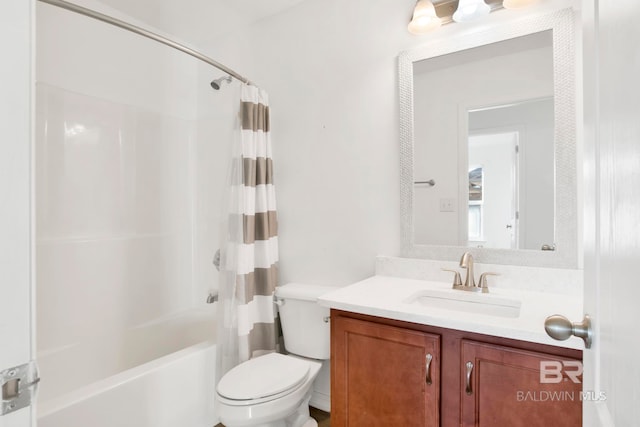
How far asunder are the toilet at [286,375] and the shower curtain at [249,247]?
130 mm

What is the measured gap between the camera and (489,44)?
159 centimetres

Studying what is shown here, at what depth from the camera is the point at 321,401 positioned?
6.82ft

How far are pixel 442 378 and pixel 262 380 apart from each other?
79 cm

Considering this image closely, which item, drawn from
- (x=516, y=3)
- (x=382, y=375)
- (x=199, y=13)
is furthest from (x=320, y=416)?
(x=199, y=13)

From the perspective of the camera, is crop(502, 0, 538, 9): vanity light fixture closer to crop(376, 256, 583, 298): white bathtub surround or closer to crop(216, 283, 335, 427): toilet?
crop(376, 256, 583, 298): white bathtub surround

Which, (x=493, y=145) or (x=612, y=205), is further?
(x=493, y=145)

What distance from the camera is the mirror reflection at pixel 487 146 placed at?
1493mm

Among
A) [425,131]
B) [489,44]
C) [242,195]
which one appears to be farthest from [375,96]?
[242,195]

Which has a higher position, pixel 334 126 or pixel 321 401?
pixel 334 126

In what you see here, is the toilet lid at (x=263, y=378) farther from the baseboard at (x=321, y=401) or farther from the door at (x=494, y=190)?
the door at (x=494, y=190)

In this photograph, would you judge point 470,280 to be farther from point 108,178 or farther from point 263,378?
point 108,178

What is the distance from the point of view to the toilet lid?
1.43 metres

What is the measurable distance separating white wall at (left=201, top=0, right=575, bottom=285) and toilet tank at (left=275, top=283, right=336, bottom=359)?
0.22 metres

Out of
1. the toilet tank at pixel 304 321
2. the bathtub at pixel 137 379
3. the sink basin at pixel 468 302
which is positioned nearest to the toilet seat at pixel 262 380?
the toilet tank at pixel 304 321
